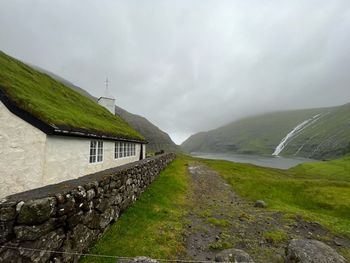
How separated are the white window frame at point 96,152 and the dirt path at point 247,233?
8831 mm

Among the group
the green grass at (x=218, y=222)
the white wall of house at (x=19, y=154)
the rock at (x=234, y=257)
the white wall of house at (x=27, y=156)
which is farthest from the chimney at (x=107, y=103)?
the rock at (x=234, y=257)

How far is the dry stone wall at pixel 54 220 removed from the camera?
441 centimetres

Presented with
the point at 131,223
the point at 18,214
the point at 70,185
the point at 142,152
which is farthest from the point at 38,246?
the point at 142,152

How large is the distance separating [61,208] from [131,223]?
4600 mm

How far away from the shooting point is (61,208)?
17.5ft

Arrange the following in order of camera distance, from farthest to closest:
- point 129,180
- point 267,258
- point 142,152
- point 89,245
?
1. point 142,152
2. point 129,180
3. point 267,258
4. point 89,245

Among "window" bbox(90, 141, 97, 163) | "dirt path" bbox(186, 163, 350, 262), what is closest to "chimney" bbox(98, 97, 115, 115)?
"window" bbox(90, 141, 97, 163)

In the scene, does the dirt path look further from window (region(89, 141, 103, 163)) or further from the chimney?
the chimney

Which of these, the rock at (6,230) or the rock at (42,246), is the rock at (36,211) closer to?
the rock at (6,230)

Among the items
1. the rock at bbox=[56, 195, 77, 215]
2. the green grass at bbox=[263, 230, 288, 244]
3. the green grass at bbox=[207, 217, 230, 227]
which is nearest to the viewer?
the rock at bbox=[56, 195, 77, 215]

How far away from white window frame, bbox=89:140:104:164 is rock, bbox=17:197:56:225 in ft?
40.4

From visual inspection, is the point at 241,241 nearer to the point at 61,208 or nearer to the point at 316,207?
the point at 61,208

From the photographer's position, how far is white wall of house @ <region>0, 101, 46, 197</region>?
10883 mm

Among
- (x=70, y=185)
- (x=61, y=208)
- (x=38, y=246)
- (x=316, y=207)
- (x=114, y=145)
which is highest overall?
(x=114, y=145)
